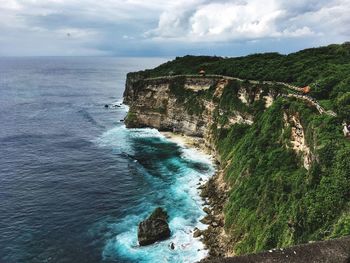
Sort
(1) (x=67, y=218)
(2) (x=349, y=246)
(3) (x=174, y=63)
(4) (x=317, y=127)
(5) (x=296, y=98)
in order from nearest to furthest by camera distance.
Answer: (2) (x=349, y=246) < (4) (x=317, y=127) < (1) (x=67, y=218) < (5) (x=296, y=98) < (3) (x=174, y=63)

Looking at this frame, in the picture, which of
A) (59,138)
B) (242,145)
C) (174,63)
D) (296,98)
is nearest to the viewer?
(296,98)

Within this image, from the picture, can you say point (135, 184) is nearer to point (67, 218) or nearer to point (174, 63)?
point (67, 218)

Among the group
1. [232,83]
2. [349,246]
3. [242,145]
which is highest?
[349,246]

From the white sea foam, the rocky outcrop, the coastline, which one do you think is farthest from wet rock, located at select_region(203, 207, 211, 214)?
the rocky outcrop

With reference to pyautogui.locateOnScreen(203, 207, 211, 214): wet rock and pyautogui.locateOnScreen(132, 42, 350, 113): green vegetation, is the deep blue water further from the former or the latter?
pyautogui.locateOnScreen(132, 42, 350, 113): green vegetation

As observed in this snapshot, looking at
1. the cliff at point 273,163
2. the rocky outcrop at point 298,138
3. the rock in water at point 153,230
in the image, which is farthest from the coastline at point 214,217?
the rocky outcrop at point 298,138

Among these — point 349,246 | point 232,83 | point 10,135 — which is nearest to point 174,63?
point 232,83

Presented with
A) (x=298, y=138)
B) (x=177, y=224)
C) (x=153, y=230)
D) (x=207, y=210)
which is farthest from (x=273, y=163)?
(x=153, y=230)
